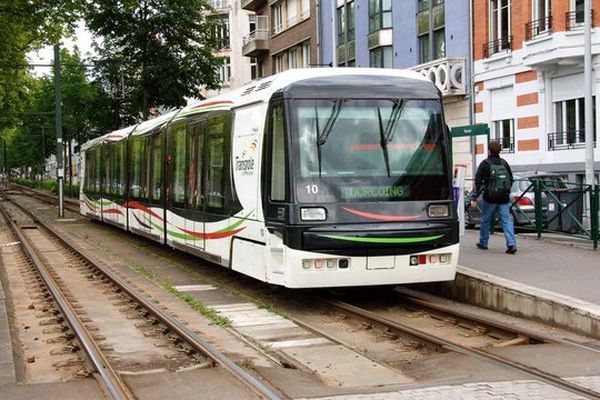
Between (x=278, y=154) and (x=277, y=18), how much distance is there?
40.1m

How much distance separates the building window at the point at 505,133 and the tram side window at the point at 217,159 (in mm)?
17530

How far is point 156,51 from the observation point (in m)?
40.2

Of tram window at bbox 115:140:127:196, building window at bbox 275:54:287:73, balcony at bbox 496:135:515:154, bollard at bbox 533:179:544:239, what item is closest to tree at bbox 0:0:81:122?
tram window at bbox 115:140:127:196

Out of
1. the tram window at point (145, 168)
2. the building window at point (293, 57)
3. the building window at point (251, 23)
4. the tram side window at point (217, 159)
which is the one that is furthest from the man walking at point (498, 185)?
the building window at point (251, 23)

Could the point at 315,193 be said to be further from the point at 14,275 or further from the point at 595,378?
the point at 14,275

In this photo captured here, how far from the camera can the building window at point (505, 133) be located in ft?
92.3

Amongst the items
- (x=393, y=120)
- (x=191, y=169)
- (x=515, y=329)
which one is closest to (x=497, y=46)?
(x=191, y=169)

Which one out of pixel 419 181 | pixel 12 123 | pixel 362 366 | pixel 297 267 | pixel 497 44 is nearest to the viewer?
pixel 362 366

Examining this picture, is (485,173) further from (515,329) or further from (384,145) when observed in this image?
(515,329)

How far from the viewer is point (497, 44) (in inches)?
1128

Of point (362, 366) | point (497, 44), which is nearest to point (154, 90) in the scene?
point (497, 44)

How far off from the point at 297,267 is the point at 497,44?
846 inches

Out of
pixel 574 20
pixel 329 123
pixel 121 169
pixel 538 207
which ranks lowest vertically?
pixel 538 207

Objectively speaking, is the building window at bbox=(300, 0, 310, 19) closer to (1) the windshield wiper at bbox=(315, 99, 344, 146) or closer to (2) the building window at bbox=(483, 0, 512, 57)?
(2) the building window at bbox=(483, 0, 512, 57)
